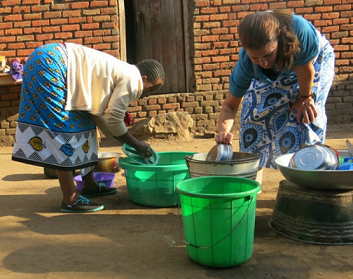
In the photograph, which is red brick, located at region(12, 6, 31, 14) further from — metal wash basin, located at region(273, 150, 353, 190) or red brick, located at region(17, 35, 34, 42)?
metal wash basin, located at region(273, 150, 353, 190)

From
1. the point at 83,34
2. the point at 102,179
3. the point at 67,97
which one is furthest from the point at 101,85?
the point at 83,34

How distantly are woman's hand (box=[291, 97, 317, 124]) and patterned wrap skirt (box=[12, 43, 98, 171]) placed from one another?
1637 millimetres

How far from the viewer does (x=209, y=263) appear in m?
2.40

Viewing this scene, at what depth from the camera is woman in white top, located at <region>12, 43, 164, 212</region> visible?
3309 mm

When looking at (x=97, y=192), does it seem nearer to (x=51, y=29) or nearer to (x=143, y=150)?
(x=143, y=150)

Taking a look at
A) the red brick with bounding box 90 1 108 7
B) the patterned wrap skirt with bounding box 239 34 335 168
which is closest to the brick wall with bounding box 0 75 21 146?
the red brick with bounding box 90 1 108 7

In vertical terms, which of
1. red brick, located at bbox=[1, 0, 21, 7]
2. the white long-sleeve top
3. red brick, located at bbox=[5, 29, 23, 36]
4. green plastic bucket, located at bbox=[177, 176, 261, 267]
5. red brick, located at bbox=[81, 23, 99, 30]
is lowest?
green plastic bucket, located at bbox=[177, 176, 261, 267]

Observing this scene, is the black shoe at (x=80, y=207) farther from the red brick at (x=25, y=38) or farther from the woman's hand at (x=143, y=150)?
the red brick at (x=25, y=38)

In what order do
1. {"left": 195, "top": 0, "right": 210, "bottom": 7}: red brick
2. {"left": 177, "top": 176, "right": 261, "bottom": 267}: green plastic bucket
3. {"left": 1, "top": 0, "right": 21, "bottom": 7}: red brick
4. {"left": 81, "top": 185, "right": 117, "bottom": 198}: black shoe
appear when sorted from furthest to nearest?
{"left": 195, "top": 0, "right": 210, "bottom": 7}: red brick
{"left": 1, "top": 0, "right": 21, "bottom": 7}: red brick
{"left": 81, "top": 185, "right": 117, "bottom": 198}: black shoe
{"left": 177, "top": 176, "right": 261, "bottom": 267}: green plastic bucket

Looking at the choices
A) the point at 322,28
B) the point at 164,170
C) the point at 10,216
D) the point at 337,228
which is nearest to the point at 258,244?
the point at 337,228

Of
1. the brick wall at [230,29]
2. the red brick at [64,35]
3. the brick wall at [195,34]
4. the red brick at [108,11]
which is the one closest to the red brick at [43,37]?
the brick wall at [195,34]

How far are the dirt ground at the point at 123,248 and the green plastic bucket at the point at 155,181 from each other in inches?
3.2

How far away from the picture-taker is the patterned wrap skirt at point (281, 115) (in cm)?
321

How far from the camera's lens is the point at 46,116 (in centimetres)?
333
